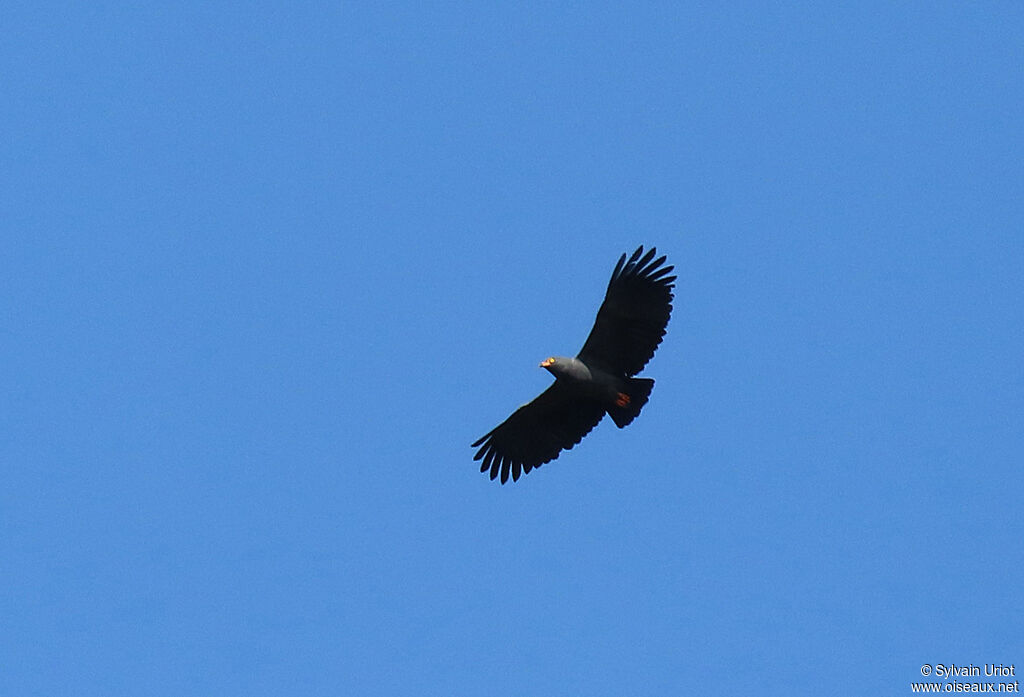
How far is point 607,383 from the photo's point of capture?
21.9 metres

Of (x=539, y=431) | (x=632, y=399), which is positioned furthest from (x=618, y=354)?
(x=539, y=431)

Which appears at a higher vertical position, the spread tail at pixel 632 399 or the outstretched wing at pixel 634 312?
the outstretched wing at pixel 634 312

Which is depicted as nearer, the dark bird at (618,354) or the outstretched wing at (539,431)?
the dark bird at (618,354)

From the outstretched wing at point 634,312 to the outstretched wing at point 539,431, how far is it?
128cm

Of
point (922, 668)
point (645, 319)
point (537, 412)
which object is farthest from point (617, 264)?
point (922, 668)

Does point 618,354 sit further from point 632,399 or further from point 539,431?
point 539,431

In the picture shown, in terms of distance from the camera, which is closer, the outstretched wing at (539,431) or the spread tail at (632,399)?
the spread tail at (632,399)

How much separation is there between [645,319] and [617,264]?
106cm

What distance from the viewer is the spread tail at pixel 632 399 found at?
21953 mm

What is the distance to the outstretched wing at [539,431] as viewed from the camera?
75.6ft

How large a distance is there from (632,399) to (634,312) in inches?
61.0

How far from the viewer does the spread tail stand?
22.0 meters

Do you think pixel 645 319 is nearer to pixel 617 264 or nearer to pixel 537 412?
pixel 617 264

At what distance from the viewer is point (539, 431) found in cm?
2364
